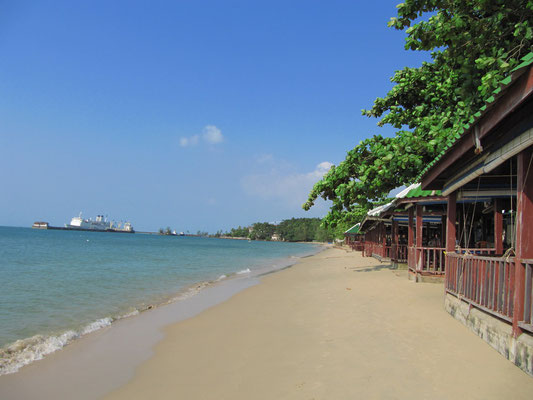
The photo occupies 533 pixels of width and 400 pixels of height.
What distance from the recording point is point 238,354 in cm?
574

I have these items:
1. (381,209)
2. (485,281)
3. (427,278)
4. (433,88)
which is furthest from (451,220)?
(381,209)

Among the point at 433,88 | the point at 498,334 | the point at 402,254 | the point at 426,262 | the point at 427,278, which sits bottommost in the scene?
the point at 427,278

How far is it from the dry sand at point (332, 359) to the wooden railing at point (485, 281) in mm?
540

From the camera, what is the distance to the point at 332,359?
509 cm

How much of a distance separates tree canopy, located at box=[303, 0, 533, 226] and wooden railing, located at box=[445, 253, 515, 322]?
3.00m

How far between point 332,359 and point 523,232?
2.83 metres

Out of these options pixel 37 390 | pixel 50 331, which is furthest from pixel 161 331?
pixel 37 390

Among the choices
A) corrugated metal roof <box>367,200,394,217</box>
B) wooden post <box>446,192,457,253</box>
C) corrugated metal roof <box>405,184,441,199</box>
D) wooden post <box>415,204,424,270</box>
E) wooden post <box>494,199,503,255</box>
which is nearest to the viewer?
wooden post <box>446,192,457,253</box>

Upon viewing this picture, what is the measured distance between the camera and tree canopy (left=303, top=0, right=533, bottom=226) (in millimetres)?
6852

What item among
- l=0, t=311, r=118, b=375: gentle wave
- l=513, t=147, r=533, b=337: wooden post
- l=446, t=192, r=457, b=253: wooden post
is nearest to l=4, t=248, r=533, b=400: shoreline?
l=0, t=311, r=118, b=375: gentle wave

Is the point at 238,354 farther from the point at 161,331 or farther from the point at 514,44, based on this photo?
the point at 514,44

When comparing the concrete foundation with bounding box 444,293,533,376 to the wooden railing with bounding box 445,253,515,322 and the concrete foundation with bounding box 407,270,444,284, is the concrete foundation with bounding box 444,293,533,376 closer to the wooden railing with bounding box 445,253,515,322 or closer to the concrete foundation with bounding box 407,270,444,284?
the wooden railing with bounding box 445,253,515,322

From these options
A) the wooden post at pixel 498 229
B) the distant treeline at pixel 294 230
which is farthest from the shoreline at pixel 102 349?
the distant treeline at pixel 294 230

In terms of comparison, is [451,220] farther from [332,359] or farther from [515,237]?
[332,359]
